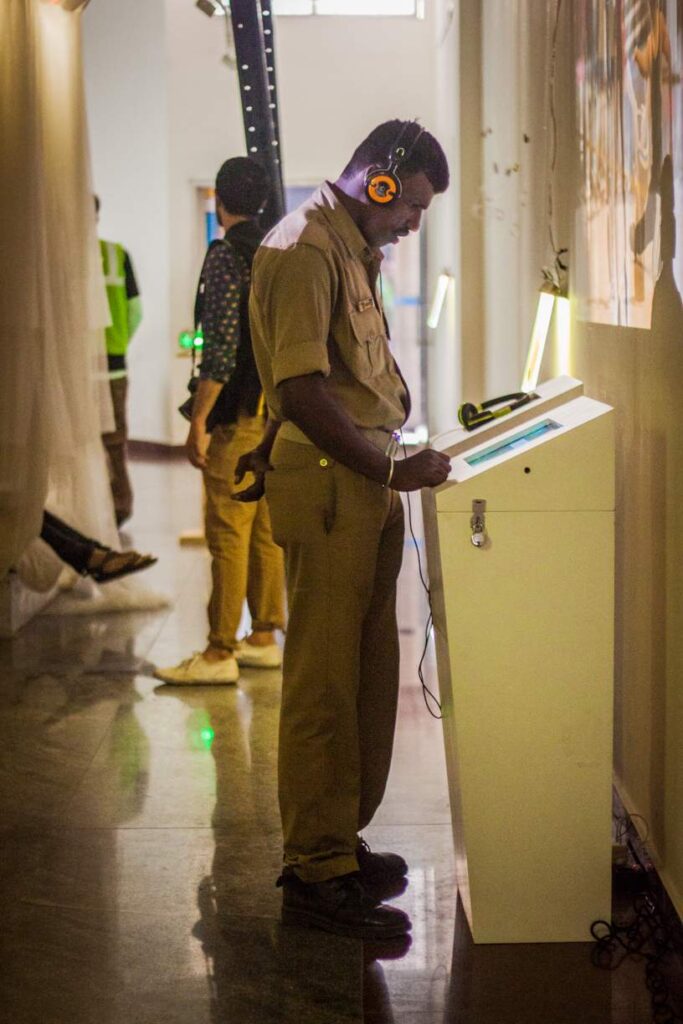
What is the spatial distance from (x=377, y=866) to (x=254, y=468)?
90 cm

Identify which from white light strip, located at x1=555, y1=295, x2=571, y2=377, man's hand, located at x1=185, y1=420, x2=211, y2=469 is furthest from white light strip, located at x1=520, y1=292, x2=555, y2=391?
man's hand, located at x1=185, y1=420, x2=211, y2=469

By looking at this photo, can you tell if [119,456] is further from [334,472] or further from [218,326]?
[334,472]

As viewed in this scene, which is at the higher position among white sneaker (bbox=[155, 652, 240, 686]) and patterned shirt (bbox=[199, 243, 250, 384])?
patterned shirt (bbox=[199, 243, 250, 384])

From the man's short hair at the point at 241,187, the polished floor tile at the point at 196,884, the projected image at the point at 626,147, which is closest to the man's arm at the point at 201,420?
the man's short hair at the point at 241,187

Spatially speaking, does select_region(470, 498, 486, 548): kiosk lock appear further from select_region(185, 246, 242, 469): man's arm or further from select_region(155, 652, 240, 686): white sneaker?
select_region(155, 652, 240, 686): white sneaker

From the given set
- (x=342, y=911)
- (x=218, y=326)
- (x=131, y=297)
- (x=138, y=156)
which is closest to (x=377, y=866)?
(x=342, y=911)

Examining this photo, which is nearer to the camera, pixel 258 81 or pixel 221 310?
pixel 221 310

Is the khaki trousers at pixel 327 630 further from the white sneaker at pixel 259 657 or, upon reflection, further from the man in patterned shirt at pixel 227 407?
the white sneaker at pixel 259 657

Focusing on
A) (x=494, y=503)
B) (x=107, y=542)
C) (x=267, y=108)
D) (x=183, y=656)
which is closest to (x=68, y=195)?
(x=267, y=108)

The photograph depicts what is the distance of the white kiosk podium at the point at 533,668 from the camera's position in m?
2.49

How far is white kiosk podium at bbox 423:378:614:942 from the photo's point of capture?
8.16ft

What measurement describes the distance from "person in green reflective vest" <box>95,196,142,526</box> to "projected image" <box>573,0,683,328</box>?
4096 millimetres

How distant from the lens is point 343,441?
8.37 feet

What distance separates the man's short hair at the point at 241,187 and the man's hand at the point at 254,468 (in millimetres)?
1511
